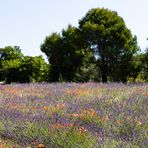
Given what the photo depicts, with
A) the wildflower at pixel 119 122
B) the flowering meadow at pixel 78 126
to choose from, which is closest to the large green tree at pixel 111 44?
the flowering meadow at pixel 78 126

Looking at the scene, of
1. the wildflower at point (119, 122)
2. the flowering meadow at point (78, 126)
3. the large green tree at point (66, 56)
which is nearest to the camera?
the flowering meadow at point (78, 126)

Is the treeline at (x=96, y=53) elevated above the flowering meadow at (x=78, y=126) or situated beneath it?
elevated above

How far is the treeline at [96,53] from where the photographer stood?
115 ft

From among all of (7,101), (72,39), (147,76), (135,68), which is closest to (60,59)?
(72,39)

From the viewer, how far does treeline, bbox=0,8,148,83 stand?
34.9m

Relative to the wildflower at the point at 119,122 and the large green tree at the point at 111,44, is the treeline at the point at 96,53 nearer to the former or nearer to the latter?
the large green tree at the point at 111,44

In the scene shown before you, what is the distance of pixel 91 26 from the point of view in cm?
3556

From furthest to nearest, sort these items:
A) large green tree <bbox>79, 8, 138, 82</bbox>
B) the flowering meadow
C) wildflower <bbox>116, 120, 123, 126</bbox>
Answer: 1. large green tree <bbox>79, 8, 138, 82</bbox>
2. wildflower <bbox>116, 120, 123, 126</bbox>
3. the flowering meadow

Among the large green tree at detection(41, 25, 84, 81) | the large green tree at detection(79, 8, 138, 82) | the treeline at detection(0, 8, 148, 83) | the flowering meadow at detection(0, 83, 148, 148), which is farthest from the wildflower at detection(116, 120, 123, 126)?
the large green tree at detection(41, 25, 84, 81)

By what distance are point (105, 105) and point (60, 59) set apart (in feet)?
108

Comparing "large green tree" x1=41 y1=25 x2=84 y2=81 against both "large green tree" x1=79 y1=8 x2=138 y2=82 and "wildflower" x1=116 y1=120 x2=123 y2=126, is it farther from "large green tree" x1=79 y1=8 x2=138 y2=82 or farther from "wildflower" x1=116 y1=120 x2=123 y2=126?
"wildflower" x1=116 y1=120 x2=123 y2=126

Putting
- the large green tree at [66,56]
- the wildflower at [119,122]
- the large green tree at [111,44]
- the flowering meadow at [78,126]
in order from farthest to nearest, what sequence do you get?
1. the large green tree at [66,56]
2. the large green tree at [111,44]
3. the wildflower at [119,122]
4. the flowering meadow at [78,126]

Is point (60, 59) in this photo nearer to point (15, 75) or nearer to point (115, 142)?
point (15, 75)

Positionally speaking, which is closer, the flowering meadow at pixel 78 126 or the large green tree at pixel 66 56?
the flowering meadow at pixel 78 126
